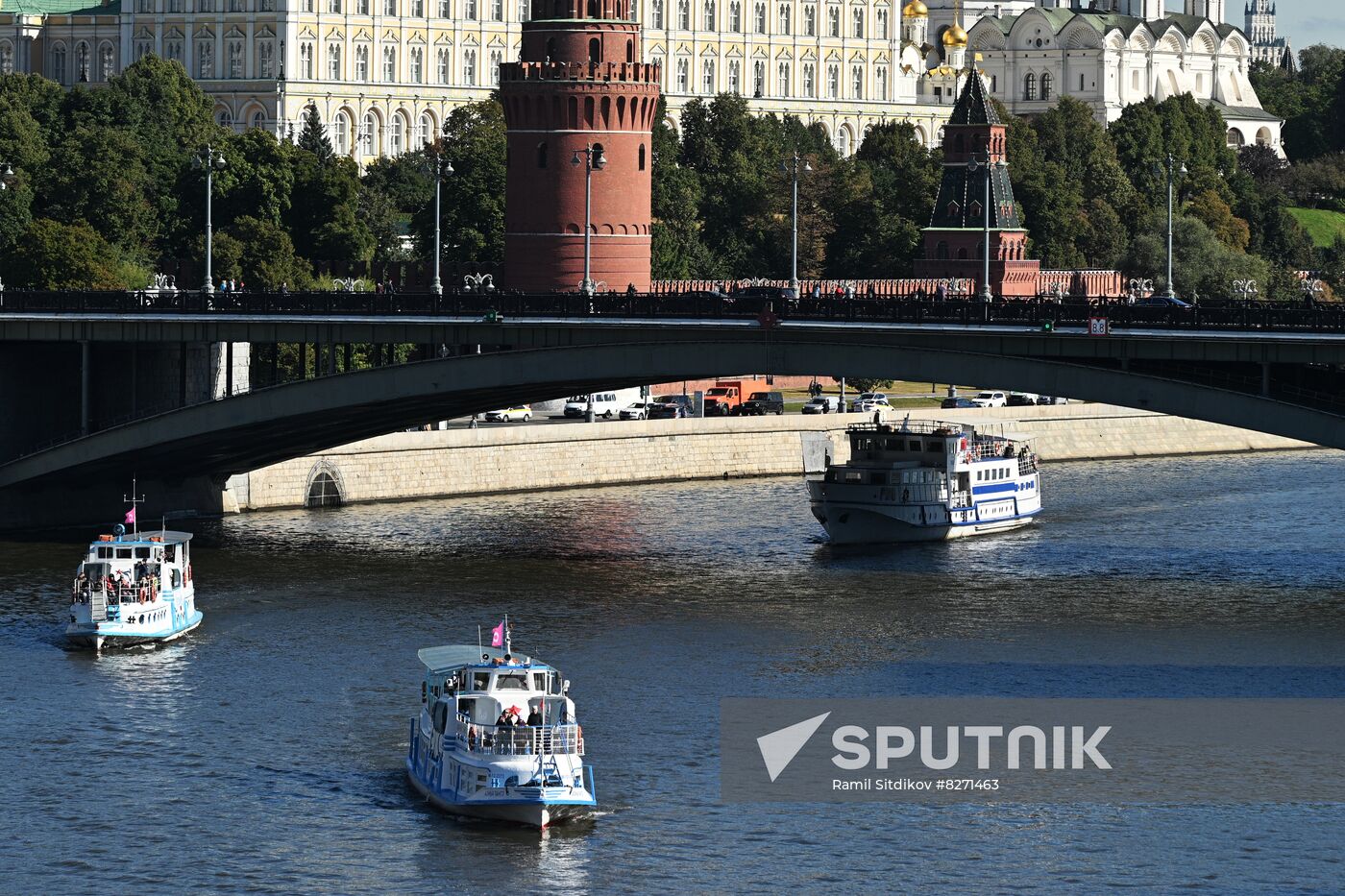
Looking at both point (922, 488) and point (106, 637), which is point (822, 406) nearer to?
→ point (922, 488)

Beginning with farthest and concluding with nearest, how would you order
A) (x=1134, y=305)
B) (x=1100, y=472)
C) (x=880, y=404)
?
(x=880, y=404)
(x=1100, y=472)
(x=1134, y=305)

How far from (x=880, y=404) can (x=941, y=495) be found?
997 inches

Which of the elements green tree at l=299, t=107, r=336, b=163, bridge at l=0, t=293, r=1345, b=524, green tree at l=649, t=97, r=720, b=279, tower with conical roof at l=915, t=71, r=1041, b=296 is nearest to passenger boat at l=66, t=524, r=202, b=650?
bridge at l=0, t=293, r=1345, b=524

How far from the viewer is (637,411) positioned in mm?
105000

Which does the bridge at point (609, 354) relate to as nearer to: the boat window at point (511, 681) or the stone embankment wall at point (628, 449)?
the stone embankment wall at point (628, 449)

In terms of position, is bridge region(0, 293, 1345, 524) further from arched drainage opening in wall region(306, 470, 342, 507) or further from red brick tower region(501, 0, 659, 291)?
red brick tower region(501, 0, 659, 291)

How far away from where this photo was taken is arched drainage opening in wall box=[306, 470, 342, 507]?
8600cm

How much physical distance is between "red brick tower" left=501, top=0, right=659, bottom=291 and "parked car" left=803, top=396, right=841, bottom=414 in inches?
297

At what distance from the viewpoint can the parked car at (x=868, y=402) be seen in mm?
107812

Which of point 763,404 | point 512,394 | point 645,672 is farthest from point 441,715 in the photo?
point 763,404

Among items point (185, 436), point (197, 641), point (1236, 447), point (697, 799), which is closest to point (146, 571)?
point (197, 641)

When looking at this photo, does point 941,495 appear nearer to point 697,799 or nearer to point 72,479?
point 72,479

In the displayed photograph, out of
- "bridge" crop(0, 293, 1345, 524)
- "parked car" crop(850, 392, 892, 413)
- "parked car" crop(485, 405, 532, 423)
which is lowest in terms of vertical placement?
"parked car" crop(485, 405, 532, 423)

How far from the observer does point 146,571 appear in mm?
63500
